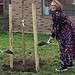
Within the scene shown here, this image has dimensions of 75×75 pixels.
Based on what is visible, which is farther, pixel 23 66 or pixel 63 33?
pixel 23 66

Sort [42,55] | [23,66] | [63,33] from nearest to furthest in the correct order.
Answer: [63,33] → [23,66] → [42,55]

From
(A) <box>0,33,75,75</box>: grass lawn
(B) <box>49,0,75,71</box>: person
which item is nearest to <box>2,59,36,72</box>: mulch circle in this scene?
(A) <box>0,33,75,75</box>: grass lawn

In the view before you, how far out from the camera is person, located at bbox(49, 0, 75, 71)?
9.48m

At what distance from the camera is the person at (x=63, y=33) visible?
9.48m

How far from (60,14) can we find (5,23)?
805cm

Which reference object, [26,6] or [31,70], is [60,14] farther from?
[26,6]

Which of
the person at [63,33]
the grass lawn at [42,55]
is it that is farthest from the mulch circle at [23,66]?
the person at [63,33]

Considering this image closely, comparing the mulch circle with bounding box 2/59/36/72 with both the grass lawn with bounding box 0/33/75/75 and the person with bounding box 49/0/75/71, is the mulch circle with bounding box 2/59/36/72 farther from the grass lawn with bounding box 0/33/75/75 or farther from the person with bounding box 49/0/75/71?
the person with bounding box 49/0/75/71

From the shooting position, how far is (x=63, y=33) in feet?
31.6

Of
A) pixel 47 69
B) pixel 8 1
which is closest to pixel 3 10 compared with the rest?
pixel 8 1

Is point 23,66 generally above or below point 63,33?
below

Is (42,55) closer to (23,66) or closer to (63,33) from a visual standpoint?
(23,66)

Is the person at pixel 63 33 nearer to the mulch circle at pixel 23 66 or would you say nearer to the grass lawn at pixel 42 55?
the grass lawn at pixel 42 55

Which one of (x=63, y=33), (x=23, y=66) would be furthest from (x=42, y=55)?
(x=63, y=33)
